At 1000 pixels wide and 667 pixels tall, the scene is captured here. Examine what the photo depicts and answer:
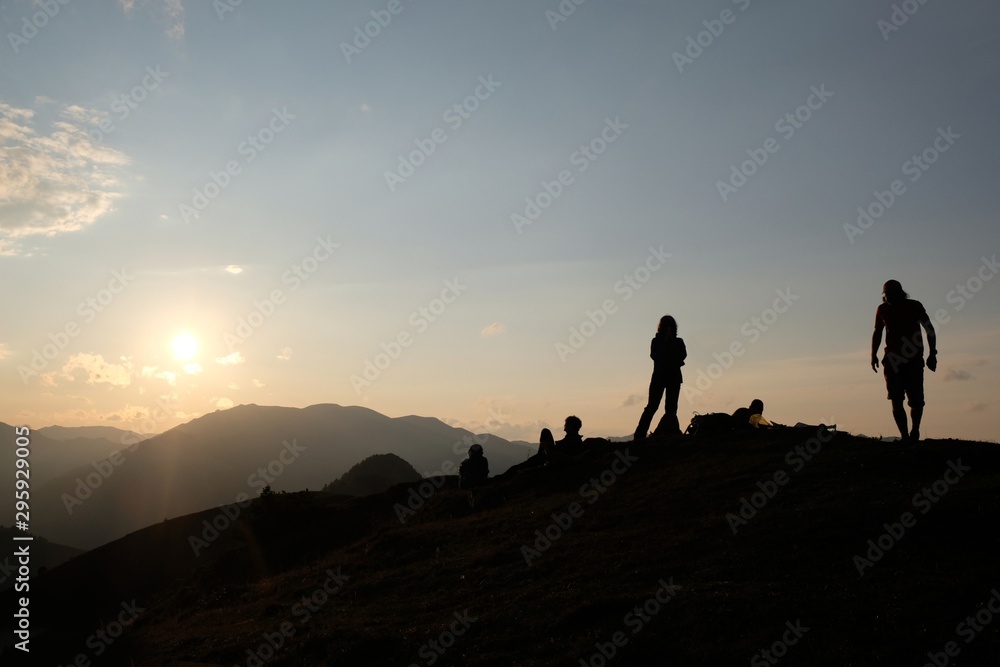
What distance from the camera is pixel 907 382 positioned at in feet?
46.5

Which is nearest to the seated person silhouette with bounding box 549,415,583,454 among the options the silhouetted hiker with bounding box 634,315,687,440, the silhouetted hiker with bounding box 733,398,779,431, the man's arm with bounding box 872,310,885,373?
the silhouetted hiker with bounding box 634,315,687,440

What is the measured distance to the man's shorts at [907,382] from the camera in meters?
14.0

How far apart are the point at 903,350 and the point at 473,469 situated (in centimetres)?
1323

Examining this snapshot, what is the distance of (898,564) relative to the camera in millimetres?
9047

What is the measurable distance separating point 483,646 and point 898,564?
5.69 m

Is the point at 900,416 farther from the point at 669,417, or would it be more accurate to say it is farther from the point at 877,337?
the point at 669,417

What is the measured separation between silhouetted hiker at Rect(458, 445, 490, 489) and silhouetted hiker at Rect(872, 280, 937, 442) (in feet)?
40.2

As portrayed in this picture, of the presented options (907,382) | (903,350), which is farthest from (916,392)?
(903,350)

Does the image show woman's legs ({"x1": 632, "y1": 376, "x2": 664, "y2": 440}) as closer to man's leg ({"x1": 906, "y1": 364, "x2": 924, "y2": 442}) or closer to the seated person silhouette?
the seated person silhouette

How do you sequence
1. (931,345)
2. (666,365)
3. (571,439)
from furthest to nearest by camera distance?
(571,439) < (666,365) < (931,345)

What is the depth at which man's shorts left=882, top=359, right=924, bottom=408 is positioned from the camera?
1403 cm

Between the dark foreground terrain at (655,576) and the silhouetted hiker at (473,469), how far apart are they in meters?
1.19

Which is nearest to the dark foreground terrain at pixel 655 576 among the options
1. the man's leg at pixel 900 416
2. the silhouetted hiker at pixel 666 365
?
the man's leg at pixel 900 416

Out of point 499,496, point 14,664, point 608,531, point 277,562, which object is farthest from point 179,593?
point 608,531
